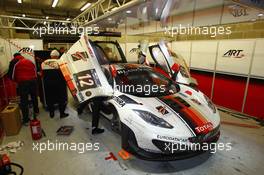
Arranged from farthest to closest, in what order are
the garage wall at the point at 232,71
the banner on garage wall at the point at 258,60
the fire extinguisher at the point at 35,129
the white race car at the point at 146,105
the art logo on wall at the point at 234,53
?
the art logo on wall at the point at 234,53 → the garage wall at the point at 232,71 → the banner on garage wall at the point at 258,60 → the fire extinguisher at the point at 35,129 → the white race car at the point at 146,105

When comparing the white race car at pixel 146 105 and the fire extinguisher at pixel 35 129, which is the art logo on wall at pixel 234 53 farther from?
Result: the fire extinguisher at pixel 35 129

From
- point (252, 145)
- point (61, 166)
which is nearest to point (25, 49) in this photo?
point (61, 166)

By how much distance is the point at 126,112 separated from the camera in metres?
2.25

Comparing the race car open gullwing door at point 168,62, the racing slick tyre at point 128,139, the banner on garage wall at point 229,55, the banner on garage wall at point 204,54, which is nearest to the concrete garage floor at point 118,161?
the racing slick tyre at point 128,139

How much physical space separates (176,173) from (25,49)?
24.6ft

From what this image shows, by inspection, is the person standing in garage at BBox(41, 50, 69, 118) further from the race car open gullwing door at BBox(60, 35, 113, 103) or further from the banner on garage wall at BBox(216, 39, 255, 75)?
the banner on garage wall at BBox(216, 39, 255, 75)

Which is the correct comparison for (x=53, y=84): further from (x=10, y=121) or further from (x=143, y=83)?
(x=143, y=83)

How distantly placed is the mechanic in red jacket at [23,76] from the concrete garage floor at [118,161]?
0.60 metres

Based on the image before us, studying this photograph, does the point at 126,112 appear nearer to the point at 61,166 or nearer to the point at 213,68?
the point at 61,166

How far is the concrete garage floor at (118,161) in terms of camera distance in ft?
7.19

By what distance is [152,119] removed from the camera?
6.88 feet

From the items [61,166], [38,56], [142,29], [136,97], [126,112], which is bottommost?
[61,166]

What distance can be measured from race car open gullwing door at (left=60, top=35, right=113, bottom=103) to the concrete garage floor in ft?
2.62

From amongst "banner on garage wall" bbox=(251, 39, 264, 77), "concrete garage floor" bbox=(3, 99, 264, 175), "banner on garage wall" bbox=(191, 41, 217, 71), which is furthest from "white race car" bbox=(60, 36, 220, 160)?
"banner on garage wall" bbox=(191, 41, 217, 71)
